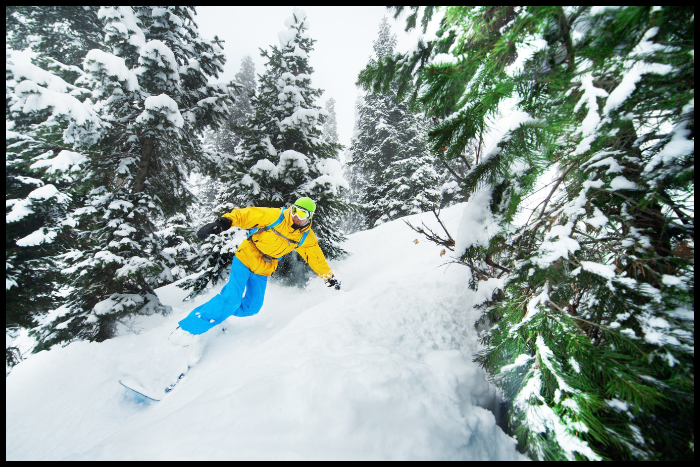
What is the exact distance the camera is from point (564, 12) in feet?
4.04

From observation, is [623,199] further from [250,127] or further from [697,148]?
[250,127]

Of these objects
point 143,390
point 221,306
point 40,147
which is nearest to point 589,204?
point 221,306

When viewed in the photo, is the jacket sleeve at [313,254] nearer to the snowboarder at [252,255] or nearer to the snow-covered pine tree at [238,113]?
the snowboarder at [252,255]

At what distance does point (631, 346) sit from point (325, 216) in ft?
24.1

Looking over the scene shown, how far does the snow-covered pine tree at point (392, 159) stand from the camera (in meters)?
14.7

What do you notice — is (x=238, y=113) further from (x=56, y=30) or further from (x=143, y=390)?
(x=143, y=390)

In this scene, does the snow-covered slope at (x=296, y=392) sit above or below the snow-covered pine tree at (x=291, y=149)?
below

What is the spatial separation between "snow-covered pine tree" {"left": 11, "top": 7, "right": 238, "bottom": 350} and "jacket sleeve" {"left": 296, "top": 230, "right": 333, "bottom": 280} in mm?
3873

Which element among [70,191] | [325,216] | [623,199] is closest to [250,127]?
[325,216]

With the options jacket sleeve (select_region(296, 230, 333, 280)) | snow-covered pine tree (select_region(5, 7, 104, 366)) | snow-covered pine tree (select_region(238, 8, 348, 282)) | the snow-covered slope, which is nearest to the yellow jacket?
jacket sleeve (select_region(296, 230, 333, 280))

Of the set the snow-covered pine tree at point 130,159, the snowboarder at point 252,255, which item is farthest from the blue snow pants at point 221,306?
the snow-covered pine tree at point 130,159

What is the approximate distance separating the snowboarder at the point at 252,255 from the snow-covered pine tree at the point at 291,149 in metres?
2.76

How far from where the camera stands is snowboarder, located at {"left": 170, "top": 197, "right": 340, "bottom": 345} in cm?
410

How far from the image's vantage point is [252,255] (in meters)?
4.41
